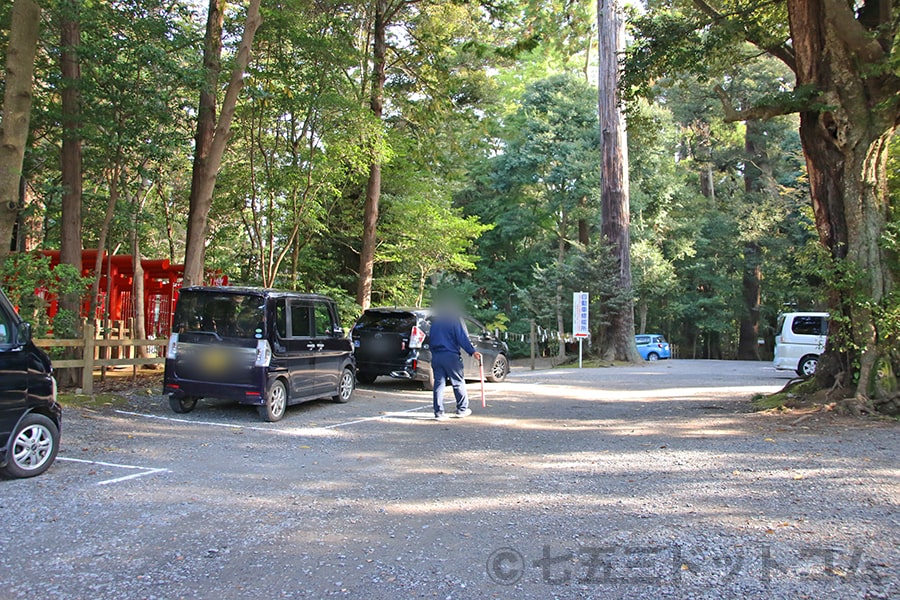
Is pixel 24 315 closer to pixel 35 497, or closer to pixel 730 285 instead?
pixel 35 497

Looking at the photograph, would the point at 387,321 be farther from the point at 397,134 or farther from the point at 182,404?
the point at 397,134

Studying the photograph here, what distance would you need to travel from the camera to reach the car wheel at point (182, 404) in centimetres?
993

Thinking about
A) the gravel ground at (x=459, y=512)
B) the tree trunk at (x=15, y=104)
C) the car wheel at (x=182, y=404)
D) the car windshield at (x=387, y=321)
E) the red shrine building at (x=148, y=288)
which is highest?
the tree trunk at (x=15, y=104)

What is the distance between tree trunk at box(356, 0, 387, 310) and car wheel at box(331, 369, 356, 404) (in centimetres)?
729

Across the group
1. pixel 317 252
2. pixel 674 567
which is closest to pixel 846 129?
pixel 674 567

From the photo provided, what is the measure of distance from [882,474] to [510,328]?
3422 centimetres

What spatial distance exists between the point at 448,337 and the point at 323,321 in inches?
88.2

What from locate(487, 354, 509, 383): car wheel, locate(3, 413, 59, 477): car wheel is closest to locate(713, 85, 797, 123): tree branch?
locate(487, 354, 509, 383): car wheel

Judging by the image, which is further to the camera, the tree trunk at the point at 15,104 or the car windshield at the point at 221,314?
the car windshield at the point at 221,314

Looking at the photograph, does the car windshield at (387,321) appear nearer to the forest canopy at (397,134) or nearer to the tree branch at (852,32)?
the forest canopy at (397,134)

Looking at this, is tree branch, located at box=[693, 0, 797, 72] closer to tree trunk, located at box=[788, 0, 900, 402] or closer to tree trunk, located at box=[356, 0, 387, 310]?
tree trunk, located at box=[788, 0, 900, 402]

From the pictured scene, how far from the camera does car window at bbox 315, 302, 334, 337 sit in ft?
→ 35.2

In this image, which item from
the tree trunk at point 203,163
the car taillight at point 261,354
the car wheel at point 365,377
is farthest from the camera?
the car wheel at point 365,377

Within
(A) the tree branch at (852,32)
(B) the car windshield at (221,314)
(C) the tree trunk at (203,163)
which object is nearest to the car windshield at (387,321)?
(C) the tree trunk at (203,163)
